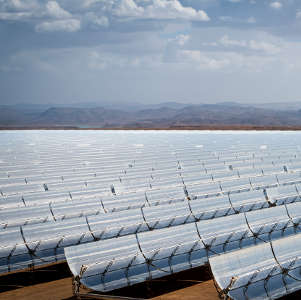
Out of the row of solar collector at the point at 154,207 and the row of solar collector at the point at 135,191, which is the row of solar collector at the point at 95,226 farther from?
the row of solar collector at the point at 135,191

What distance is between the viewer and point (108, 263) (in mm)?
7227

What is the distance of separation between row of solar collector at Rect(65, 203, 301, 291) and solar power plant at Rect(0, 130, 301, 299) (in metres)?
0.02

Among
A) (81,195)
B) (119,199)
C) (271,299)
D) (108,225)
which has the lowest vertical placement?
(271,299)

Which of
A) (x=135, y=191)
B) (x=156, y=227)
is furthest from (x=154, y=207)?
(x=135, y=191)

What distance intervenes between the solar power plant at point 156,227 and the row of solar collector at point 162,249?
0.02m

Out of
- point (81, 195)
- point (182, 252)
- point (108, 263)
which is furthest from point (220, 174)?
point (108, 263)

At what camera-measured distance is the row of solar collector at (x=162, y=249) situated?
7199mm

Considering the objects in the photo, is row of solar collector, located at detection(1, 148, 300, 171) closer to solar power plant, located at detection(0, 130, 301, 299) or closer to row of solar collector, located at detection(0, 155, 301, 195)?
solar power plant, located at detection(0, 130, 301, 299)

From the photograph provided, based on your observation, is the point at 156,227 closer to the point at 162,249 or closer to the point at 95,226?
the point at 95,226

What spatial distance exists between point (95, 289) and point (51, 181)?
11443 millimetres

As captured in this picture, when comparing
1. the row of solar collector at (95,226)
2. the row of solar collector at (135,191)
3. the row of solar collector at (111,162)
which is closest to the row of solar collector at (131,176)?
the row of solar collector at (135,191)

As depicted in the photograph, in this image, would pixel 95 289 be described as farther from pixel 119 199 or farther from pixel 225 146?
pixel 225 146

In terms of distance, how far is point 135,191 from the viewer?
1485cm

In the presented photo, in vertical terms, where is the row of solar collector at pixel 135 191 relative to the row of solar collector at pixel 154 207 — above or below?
above
